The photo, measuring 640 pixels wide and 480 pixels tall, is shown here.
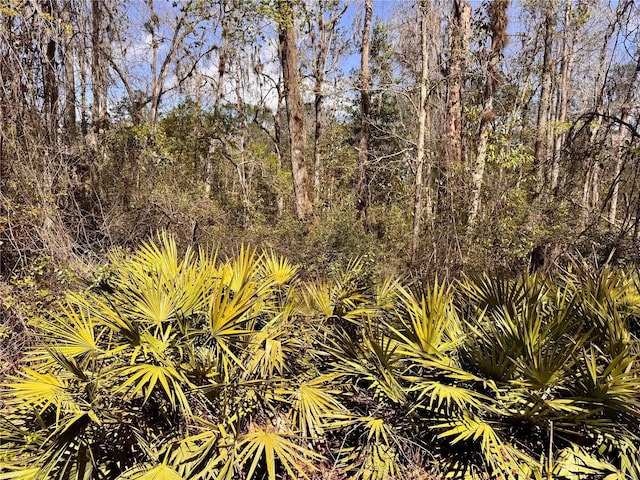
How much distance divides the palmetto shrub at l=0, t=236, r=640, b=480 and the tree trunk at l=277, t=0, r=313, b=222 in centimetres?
623

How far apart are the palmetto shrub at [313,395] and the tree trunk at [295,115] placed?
20.4 feet

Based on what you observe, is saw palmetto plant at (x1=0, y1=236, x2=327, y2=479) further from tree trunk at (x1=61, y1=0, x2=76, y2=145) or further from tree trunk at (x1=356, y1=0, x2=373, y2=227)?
tree trunk at (x1=356, y1=0, x2=373, y2=227)

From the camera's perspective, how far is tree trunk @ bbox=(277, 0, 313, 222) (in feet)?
31.2

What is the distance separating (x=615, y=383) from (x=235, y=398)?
2.56 metres

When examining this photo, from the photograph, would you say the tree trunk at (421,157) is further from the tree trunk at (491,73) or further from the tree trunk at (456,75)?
the tree trunk at (491,73)

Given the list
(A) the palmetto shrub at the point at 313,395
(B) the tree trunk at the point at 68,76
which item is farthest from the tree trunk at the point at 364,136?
(A) the palmetto shrub at the point at 313,395

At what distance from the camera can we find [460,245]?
7465 millimetres

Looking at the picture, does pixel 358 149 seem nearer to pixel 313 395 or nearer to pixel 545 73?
pixel 545 73

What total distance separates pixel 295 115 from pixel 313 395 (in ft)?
25.4

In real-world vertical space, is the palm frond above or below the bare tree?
below

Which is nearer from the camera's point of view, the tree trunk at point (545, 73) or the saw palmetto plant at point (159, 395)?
the saw palmetto plant at point (159, 395)

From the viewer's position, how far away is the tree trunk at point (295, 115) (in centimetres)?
952

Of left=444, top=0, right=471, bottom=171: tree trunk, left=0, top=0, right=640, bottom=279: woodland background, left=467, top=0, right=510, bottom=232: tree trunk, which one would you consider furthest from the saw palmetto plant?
left=444, top=0, right=471, bottom=171: tree trunk

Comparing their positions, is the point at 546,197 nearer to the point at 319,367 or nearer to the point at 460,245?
the point at 460,245
